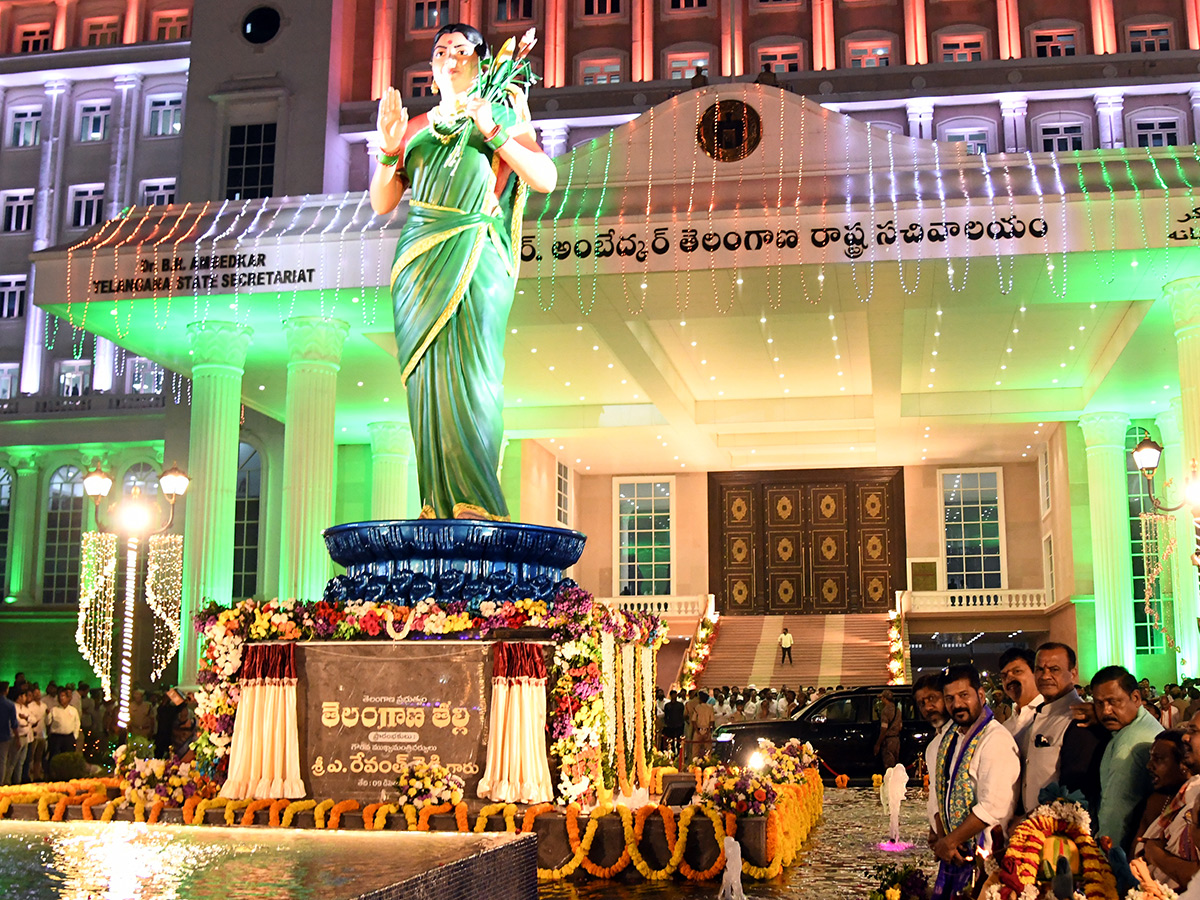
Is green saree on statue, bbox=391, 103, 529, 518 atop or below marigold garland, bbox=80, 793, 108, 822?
atop

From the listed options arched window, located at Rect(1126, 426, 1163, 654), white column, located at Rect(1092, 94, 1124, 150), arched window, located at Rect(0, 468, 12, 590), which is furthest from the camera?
arched window, located at Rect(0, 468, 12, 590)

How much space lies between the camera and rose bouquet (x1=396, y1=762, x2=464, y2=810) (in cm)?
891

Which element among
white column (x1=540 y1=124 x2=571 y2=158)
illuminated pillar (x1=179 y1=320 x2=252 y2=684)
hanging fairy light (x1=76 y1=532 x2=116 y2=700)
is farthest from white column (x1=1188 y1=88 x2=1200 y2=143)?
hanging fairy light (x1=76 y1=532 x2=116 y2=700)

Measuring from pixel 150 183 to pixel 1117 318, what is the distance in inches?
1001

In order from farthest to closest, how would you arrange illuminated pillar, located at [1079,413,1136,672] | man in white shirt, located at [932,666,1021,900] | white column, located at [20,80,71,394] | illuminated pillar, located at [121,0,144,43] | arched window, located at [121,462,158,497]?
illuminated pillar, located at [121,0,144,43], white column, located at [20,80,71,394], arched window, located at [121,462,158,497], illuminated pillar, located at [1079,413,1136,672], man in white shirt, located at [932,666,1021,900]

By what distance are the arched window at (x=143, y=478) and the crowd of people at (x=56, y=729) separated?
48.0ft

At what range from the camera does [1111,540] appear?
88.5ft

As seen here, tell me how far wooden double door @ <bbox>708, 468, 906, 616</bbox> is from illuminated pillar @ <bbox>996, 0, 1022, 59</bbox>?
11110 millimetres

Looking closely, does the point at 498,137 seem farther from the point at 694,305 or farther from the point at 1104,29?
the point at 1104,29

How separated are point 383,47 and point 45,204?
10616 millimetres

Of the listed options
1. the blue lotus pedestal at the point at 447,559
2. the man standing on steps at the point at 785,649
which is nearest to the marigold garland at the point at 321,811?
the blue lotus pedestal at the point at 447,559

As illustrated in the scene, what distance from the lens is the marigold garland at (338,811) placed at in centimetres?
870

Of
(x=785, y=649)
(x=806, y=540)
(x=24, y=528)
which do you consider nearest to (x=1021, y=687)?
(x=785, y=649)

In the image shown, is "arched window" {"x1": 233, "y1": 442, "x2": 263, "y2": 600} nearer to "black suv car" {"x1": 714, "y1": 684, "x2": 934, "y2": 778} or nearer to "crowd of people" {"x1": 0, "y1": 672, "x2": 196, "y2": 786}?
"crowd of people" {"x1": 0, "y1": 672, "x2": 196, "y2": 786}
